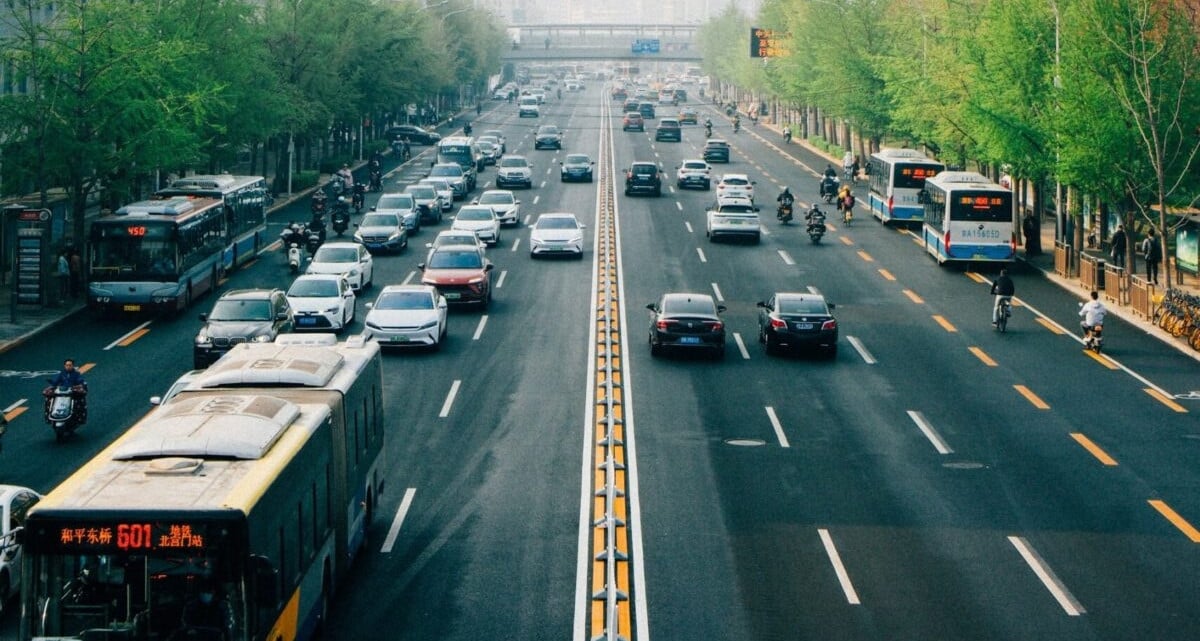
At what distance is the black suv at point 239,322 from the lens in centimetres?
3375

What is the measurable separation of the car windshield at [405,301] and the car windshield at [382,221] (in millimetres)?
17873

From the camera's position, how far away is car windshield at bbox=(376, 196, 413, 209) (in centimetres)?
5959

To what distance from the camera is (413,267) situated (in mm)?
50938

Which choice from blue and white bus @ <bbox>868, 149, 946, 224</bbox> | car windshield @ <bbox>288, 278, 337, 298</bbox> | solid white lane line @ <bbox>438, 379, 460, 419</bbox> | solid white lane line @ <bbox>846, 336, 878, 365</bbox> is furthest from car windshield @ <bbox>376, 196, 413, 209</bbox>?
solid white lane line @ <bbox>438, 379, 460, 419</bbox>

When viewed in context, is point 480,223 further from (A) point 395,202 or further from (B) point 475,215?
(A) point 395,202

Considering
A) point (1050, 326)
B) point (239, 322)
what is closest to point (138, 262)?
point (239, 322)

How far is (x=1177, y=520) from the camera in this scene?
22969 millimetres

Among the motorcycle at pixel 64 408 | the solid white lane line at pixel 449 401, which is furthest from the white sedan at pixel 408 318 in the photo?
the motorcycle at pixel 64 408

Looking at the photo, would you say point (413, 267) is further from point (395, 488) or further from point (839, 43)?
point (839, 43)

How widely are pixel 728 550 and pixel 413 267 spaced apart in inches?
1233

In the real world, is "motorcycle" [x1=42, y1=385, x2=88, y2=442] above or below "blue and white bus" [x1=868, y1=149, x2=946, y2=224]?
below

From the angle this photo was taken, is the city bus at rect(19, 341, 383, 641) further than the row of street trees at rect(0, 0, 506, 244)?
No

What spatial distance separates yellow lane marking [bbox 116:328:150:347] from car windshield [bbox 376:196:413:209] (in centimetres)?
2055

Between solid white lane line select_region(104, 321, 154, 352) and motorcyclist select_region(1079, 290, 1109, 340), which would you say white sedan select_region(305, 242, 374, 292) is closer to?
solid white lane line select_region(104, 321, 154, 352)
